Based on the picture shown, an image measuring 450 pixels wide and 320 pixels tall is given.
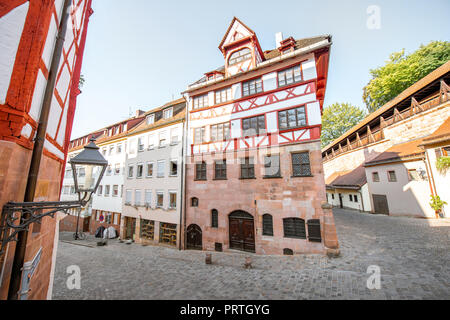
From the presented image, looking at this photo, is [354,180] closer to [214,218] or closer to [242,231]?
[242,231]

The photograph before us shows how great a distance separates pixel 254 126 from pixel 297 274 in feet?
28.6

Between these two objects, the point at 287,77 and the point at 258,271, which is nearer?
the point at 258,271

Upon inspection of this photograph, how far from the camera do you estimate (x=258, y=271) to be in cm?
820

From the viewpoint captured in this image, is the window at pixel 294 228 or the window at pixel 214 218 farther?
the window at pixel 214 218

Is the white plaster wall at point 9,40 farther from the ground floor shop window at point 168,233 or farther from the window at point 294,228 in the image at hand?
the ground floor shop window at point 168,233

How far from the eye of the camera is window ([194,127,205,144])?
14672 mm

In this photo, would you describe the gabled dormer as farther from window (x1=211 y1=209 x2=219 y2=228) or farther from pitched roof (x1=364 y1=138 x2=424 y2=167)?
pitched roof (x1=364 y1=138 x2=424 y2=167)

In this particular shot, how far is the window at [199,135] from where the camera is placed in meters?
14.7

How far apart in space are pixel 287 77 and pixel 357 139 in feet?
68.4

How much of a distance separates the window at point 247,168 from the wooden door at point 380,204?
605 inches

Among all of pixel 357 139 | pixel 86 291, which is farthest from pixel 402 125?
pixel 86 291

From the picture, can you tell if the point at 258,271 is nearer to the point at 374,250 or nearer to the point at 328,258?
the point at 328,258

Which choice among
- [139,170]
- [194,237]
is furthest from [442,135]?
[139,170]

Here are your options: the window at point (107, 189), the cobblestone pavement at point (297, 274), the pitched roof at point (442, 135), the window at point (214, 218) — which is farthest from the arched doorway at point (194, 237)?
the pitched roof at point (442, 135)
